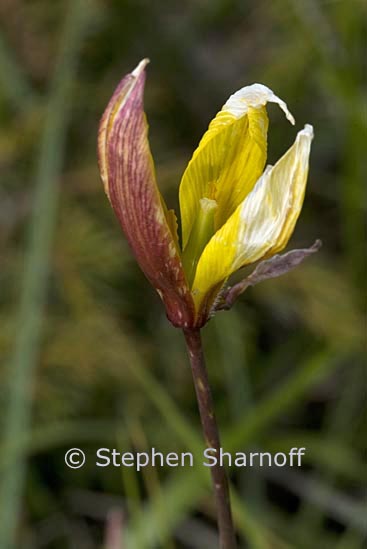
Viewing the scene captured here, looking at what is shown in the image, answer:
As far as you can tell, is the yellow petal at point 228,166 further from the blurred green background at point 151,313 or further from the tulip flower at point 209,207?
the blurred green background at point 151,313

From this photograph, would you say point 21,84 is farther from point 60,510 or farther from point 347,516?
point 347,516

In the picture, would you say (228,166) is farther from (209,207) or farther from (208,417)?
(208,417)

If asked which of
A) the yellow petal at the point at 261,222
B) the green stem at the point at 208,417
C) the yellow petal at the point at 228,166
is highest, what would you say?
the yellow petal at the point at 228,166

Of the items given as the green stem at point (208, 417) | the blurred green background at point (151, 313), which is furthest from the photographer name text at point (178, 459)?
the green stem at point (208, 417)

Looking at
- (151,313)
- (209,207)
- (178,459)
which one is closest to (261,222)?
(209,207)

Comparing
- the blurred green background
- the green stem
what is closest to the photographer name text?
the blurred green background

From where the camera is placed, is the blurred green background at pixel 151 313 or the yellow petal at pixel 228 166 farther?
the blurred green background at pixel 151 313

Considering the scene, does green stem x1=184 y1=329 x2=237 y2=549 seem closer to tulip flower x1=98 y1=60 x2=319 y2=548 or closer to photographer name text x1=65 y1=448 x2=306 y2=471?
tulip flower x1=98 y1=60 x2=319 y2=548
